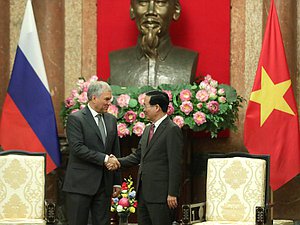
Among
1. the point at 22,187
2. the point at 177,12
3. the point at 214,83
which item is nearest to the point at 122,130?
the point at 214,83

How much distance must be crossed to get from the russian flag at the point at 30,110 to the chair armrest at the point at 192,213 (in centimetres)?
211

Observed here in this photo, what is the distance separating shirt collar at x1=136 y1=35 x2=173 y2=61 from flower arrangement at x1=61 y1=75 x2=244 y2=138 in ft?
1.81

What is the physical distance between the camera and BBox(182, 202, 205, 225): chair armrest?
274 inches

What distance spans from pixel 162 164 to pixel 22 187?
1382 millimetres

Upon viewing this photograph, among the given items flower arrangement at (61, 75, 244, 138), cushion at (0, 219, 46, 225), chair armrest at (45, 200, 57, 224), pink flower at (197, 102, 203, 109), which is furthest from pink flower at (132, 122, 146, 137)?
chair armrest at (45, 200, 57, 224)

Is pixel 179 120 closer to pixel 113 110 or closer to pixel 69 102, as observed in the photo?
pixel 113 110

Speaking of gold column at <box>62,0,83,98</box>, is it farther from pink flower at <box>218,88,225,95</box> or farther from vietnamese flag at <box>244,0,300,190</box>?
vietnamese flag at <box>244,0,300,190</box>

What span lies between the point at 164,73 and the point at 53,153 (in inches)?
53.6

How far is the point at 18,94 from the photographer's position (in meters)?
8.93

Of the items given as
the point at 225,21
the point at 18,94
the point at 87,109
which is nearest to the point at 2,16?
the point at 18,94

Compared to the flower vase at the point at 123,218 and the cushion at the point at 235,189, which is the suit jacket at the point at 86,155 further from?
the flower vase at the point at 123,218

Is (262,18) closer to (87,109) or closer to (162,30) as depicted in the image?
(162,30)

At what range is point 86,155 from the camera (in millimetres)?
6742

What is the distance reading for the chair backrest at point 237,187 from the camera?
7215 millimetres
